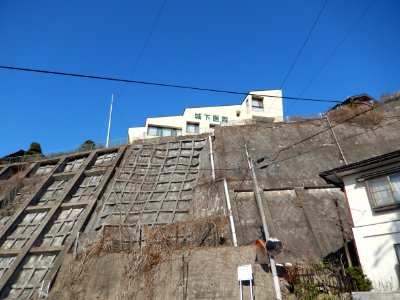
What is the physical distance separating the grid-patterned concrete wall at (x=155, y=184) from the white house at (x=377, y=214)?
8.82m

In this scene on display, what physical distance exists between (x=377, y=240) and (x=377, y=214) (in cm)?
90

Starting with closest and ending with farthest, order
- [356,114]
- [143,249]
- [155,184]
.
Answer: [143,249] → [155,184] → [356,114]

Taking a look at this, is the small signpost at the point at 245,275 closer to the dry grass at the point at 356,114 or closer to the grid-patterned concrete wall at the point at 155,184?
the grid-patterned concrete wall at the point at 155,184

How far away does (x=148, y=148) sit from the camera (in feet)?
81.1

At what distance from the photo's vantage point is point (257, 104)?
3556 cm

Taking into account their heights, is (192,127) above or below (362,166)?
above

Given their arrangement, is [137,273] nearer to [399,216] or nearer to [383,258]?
[383,258]

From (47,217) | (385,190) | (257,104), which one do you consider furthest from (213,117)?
(385,190)

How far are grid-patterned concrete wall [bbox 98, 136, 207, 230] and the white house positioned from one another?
8823 millimetres

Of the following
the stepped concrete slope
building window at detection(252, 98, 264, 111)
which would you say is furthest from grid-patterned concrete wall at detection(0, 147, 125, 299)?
building window at detection(252, 98, 264, 111)

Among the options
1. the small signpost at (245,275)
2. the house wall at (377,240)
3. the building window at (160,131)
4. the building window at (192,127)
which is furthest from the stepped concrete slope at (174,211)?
the building window at (192,127)

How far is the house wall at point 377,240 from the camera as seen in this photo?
9.89 metres

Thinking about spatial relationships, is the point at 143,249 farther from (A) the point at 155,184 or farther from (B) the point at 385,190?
(B) the point at 385,190

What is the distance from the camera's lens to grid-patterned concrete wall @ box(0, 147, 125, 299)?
48.1 feet
